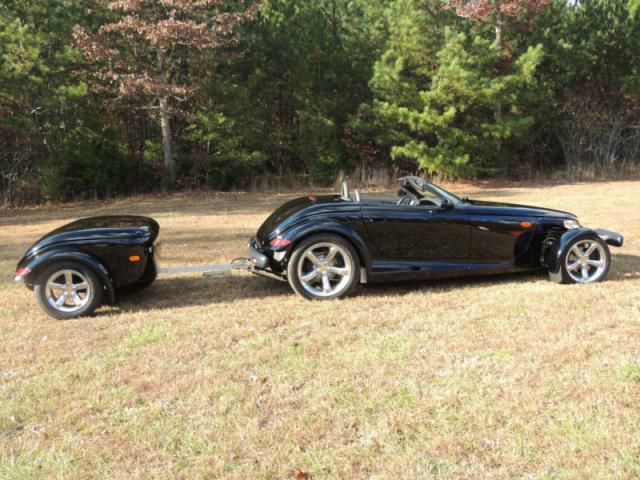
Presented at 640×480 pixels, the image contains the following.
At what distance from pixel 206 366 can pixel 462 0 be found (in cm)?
1976

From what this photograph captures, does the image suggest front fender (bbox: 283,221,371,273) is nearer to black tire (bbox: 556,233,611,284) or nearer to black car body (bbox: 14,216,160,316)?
black car body (bbox: 14,216,160,316)

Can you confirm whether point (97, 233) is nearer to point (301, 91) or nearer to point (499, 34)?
point (301, 91)

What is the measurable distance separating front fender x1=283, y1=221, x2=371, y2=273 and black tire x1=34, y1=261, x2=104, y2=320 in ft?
6.06

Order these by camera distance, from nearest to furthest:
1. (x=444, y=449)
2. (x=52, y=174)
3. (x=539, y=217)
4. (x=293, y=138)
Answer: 1. (x=444, y=449)
2. (x=539, y=217)
3. (x=52, y=174)
4. (x=293, y=138)

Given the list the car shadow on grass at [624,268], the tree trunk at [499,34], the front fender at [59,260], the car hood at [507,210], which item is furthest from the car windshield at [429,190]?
the tree trunk at [499,34]

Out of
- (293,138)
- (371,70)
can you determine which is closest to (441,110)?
(371,70)

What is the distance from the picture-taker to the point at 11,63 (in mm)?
15672

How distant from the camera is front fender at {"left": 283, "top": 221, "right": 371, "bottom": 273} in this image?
17.5 ft

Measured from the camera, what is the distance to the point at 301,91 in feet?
65.9

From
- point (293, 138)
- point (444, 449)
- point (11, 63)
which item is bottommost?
point (444, 449)

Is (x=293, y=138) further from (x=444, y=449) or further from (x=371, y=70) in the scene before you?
(x=444, y=449)

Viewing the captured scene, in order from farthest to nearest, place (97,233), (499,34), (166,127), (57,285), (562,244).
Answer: (499,34) < (166,127) < (562,244) < (97,233) < (57,285)

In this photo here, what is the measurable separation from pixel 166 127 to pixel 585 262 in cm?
1539

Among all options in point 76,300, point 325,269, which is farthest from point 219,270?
point 76,300
